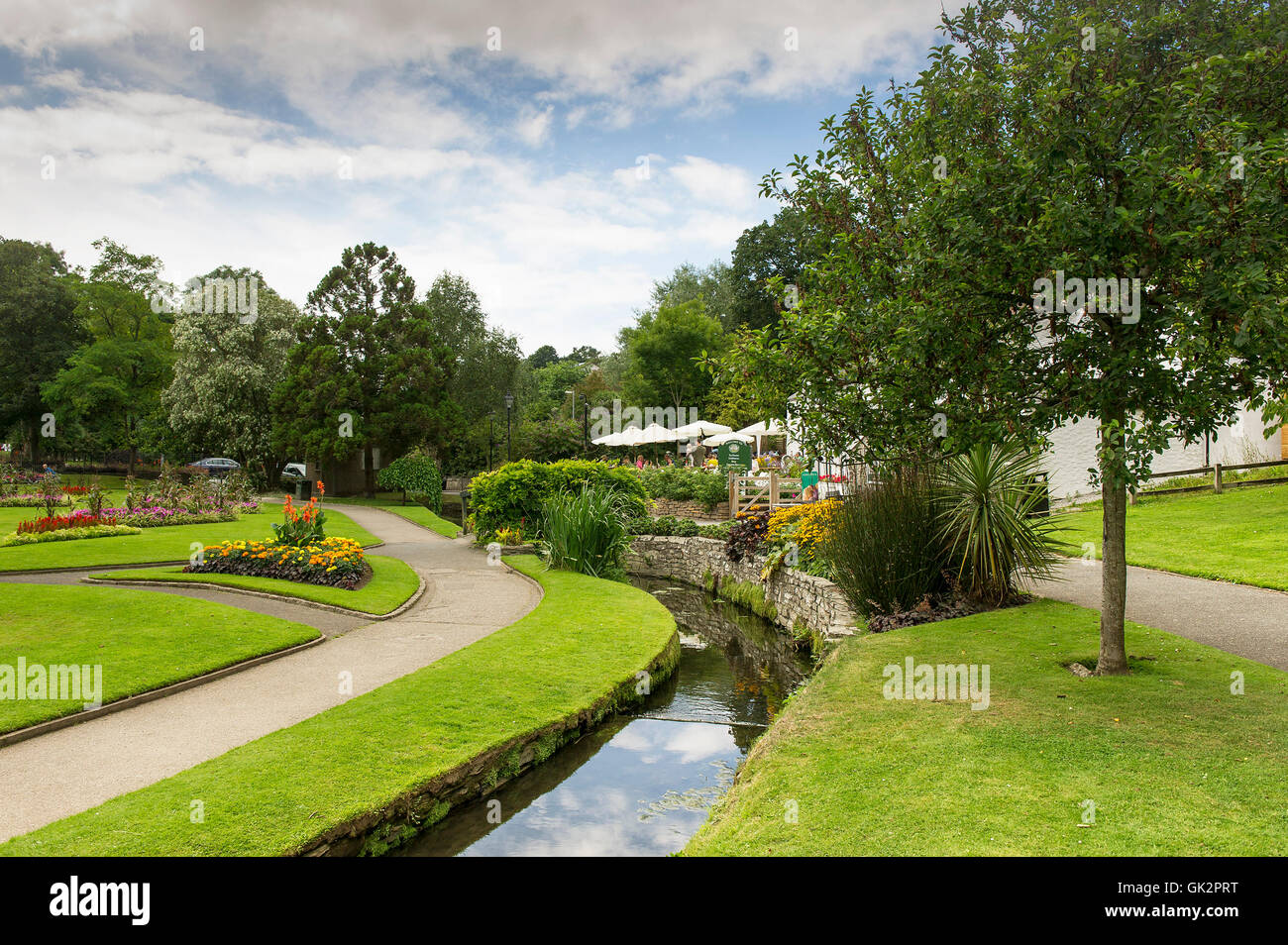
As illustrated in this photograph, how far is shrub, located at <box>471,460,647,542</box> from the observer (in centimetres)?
1839

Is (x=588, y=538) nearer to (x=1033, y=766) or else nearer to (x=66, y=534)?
(x=66, y=534)

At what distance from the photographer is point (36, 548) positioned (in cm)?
A: 1383

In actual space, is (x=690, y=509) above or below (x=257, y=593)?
above

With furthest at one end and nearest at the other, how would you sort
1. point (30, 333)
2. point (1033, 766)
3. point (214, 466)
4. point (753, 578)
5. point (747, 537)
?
point (30, 333) < point (214, 466) < point (747, 537) < point (753, 578) < point (1033, 766)

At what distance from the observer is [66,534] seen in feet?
50.8

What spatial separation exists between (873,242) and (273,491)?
1504 inches

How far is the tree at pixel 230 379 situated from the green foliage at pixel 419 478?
6658 millimetres

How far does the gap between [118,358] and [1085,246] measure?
4737cm

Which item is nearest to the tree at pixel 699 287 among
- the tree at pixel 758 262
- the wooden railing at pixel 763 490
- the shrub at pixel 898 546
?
the tree at pixel 758 262

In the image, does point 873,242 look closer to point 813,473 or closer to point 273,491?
point 813,473

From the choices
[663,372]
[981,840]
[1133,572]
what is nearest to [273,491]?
[663,372]
